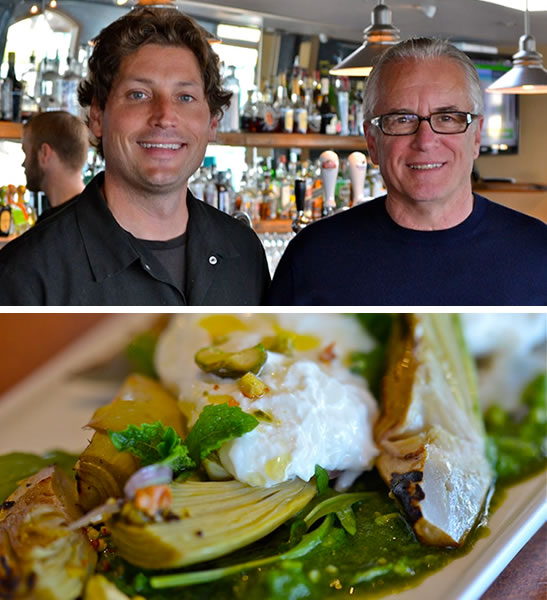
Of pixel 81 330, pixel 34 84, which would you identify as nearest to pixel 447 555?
pixel 81 330

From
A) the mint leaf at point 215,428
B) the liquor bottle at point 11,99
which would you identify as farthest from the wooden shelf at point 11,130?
the mint leaf at point 215,428

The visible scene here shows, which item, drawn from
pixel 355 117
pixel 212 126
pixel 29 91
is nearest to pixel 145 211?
pixel 212 126

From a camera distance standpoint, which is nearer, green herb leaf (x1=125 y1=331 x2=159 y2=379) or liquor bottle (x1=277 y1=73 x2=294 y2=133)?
green herb leaf (x1=125 y1=331 x2=159 y2=379)

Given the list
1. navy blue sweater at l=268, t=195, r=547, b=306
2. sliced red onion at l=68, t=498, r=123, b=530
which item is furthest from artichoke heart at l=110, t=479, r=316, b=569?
navy blue sweater at l=268, t=195, r=547, b=306

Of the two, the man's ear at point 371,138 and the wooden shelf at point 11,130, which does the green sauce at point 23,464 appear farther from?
the wooden shelf at point 11,130

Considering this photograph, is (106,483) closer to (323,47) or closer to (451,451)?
(451,451)

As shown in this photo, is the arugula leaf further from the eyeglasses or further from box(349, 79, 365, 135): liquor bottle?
box(349, 79, 365, 135): liquor bottle
